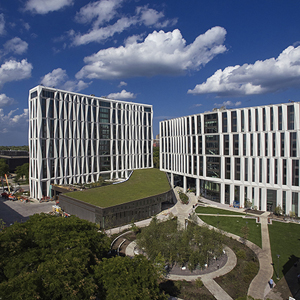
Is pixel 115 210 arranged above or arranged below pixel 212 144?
below

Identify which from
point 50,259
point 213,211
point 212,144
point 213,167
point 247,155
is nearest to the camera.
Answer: point 50,259

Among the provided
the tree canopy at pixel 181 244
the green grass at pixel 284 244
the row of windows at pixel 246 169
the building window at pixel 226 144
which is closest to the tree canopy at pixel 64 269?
the tree canopy at pixel 181 244

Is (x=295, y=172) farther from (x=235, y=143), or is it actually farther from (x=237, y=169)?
(x=235, y=143)

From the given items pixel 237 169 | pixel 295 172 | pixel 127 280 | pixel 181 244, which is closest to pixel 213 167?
pixel 237 169

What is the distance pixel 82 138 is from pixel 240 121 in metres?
60.5

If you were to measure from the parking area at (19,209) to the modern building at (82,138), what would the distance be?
6.69 m

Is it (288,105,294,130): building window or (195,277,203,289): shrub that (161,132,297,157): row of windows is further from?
(195,277,203,289): shrub

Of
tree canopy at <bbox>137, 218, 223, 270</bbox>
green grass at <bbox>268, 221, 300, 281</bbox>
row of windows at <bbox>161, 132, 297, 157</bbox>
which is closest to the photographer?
tree canopy at <bbox>137, 218, 223, 270</bbox>

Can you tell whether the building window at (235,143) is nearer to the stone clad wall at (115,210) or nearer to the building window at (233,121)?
the building window at (233,121)

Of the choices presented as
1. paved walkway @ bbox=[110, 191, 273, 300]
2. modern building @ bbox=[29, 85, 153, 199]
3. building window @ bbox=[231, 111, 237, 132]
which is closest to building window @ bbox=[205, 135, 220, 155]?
building window @ bbox=[231, 111, 237, 132]

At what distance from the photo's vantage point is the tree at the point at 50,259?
19272 mm

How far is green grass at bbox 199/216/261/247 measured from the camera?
46463mm

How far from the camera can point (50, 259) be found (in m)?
24.0

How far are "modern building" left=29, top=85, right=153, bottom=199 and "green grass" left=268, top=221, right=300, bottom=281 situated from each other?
6981cm
